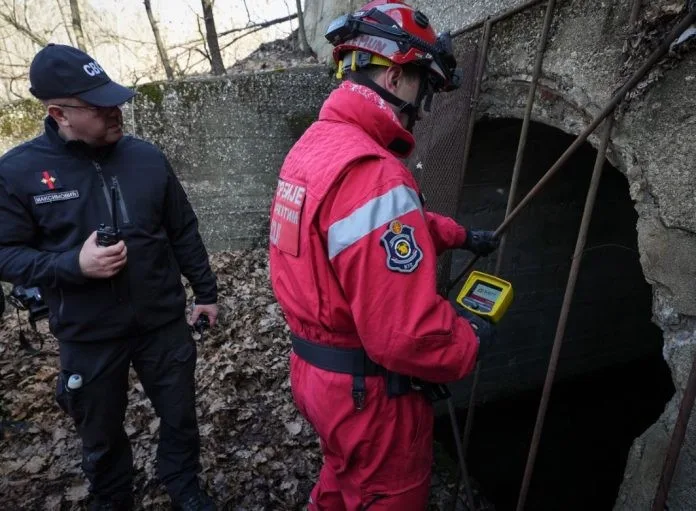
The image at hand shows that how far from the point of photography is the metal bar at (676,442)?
4.86 feet

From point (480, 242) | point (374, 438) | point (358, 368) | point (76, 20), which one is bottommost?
point (374, 438)

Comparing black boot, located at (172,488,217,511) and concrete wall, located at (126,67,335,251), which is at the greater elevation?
concrete wall, located at (126,67,335,251)

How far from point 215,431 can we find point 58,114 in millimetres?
2382

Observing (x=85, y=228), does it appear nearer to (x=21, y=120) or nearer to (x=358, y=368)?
(x=358, y=368)

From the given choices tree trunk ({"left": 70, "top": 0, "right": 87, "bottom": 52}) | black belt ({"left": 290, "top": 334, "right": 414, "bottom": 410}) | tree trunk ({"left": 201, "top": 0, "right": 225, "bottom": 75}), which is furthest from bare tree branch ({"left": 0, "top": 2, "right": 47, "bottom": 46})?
black belt ({"left": 290, "top": 334, "right": 414, "bottom": 410})

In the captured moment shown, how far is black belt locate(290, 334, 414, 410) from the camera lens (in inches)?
63.1

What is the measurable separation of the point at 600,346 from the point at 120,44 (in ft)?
40.5

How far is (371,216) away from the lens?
1.34 meters

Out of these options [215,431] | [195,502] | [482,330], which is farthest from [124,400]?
[482,330]

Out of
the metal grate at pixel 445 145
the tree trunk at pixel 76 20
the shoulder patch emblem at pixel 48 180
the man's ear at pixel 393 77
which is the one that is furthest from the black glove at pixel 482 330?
the tree trunk at pixel 76 20

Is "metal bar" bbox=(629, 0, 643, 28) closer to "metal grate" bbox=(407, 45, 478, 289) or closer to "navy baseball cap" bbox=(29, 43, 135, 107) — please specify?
"metal grate" bbox=(407, 45, 478, 289)

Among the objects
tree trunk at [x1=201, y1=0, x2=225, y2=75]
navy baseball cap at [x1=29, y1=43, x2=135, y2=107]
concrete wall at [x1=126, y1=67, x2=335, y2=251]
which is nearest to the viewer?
navy baseball cap at [x1=29, y1=43, x2=135, y2=107]

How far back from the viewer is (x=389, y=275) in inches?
52.8

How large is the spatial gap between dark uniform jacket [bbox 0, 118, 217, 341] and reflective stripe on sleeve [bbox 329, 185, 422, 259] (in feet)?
4.06
